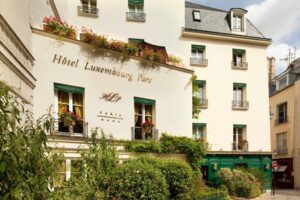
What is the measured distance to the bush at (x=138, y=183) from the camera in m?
10.5

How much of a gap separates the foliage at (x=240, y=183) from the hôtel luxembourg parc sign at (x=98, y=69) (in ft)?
27.9

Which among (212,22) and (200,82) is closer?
(200,82)

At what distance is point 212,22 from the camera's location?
25.4 metres

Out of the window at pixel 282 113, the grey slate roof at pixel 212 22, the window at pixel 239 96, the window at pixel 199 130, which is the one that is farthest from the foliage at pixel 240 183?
the window at pixel 282 113

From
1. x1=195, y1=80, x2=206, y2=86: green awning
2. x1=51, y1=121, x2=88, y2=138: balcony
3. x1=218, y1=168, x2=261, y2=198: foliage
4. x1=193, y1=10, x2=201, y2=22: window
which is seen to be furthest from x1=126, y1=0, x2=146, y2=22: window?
x1=51, y1=121, x2=88, y2=138: balcony

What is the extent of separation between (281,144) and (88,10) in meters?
22.3

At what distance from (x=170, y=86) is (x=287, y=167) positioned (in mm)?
20739

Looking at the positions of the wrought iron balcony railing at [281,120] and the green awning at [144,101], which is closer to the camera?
the green awning at [144,101]

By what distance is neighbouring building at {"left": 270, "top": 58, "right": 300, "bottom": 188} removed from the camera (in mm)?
30594

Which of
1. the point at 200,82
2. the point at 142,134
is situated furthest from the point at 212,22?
the point at 142,134

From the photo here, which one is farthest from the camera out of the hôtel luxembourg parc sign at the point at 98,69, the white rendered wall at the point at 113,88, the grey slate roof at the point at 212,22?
the grey slate roof at the point at 212,22

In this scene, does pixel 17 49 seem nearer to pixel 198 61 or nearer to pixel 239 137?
pixel 198 61

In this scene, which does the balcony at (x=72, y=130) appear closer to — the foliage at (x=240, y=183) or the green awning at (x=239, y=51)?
the foliage at (x=240, y=183)

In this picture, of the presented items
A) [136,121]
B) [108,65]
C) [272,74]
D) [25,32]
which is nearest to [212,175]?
[136,121]
